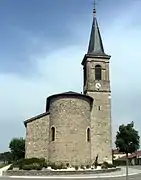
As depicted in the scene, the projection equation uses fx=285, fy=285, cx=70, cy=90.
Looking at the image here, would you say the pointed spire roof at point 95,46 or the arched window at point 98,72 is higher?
the pointed spire roof at point 95,46

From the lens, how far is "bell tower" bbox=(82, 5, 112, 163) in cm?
3859

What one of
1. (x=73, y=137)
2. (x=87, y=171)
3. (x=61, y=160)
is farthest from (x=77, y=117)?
(x=87, y=171)

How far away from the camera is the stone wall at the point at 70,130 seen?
3259 cm

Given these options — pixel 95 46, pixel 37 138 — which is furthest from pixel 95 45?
pixel 37 138

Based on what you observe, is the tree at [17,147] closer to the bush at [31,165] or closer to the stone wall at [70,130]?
the stone wall at [70,130]

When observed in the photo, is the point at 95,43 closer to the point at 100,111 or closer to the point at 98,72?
the point at 98,72

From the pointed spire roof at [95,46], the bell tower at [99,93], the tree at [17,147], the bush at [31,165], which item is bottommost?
the bush at [31,165]

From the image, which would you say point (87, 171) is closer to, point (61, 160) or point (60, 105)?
point (61, 160)

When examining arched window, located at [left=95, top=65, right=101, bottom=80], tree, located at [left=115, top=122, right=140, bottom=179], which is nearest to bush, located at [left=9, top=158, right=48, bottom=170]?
arched window, located at [left=95, top=65, right=101, bottom=80]

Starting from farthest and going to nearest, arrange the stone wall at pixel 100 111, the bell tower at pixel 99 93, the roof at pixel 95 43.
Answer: the roof at pixel 95 43, the bell tower at pixel 99 93, the stone wall at pixel 100 111

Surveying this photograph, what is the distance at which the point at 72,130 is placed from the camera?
3303 cm

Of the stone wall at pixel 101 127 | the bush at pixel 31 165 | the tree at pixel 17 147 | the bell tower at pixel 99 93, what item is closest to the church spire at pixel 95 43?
the bell tower at pixel 99 93

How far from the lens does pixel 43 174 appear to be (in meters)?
26.1

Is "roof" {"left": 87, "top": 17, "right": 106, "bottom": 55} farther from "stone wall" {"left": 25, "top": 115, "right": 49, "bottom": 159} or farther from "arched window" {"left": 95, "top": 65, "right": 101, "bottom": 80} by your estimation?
"stone wall" {"left": 25, "top": 115, "right": 49, "bottom": 159}
